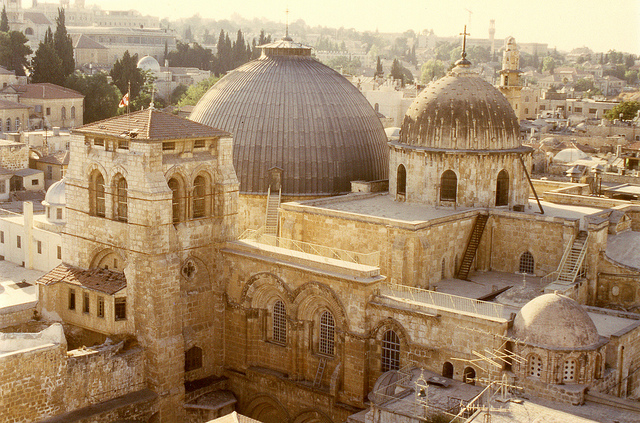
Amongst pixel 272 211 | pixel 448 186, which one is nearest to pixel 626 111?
pixel 448 186

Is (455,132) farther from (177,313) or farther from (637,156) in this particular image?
(637,156)

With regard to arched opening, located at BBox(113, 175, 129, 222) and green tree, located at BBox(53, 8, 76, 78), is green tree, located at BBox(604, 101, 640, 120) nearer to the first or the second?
green tree, located at BBox(53, 8, 76, 78)

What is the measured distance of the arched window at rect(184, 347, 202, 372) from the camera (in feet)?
124

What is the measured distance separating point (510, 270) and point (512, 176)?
4.34m

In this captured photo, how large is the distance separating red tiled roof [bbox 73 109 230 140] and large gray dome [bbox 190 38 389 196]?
5.73m

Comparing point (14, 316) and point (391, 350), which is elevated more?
point (391, 350)

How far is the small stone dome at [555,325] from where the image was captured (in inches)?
1158

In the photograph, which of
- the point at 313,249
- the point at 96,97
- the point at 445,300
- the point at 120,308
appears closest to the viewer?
the point at 445,300

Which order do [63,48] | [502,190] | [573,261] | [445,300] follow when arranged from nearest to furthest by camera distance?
[445,300]
[573,261]
[502,190]
[63,48]

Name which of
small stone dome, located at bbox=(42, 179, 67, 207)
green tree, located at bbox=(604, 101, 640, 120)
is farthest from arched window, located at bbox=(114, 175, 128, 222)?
green tree, located at bbox=(604, 101, 640, 120)

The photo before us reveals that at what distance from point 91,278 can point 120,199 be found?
3.56 m

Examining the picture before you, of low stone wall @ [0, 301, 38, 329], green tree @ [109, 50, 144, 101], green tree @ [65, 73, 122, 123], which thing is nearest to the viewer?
low stone wall @ [0, 301, 38, 329]

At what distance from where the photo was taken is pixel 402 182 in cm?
4209

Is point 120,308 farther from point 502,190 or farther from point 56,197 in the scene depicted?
point 502,190
